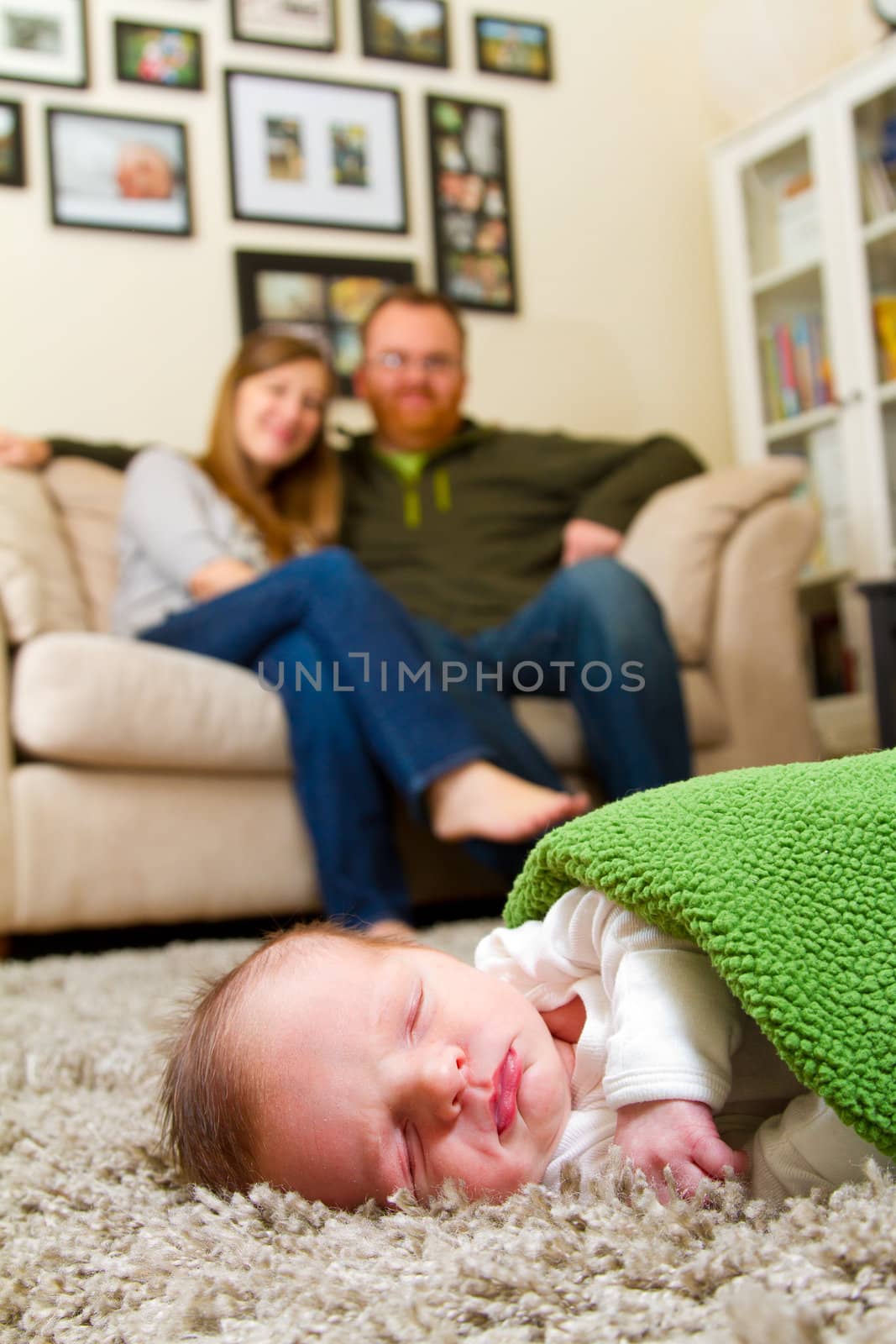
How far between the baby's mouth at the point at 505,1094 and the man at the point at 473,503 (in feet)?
4.21

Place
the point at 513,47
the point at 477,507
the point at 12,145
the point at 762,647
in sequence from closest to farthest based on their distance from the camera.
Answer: the point at 762,647
the point at 477,507
the point at 12,145
the point at 513,47

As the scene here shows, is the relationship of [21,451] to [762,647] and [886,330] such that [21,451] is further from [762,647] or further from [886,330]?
[886,330]

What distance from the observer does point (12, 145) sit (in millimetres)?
2623

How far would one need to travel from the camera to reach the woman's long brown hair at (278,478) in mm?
2123

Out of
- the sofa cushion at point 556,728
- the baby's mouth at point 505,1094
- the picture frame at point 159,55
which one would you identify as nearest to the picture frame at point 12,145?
the picture frame at point 159,55

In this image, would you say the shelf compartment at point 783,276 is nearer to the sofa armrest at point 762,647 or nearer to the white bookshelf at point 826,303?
the white bookshelf at point 826,303

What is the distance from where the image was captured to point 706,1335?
0.36 m

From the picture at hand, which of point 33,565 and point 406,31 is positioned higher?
point 406,31

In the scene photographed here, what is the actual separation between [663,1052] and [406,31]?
10.1 feet

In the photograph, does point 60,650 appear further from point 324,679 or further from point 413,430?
point 413,430

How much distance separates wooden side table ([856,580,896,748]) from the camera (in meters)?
2.29

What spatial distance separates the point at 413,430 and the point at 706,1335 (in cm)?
219

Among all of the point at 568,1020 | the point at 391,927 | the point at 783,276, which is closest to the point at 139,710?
the point at 391,927

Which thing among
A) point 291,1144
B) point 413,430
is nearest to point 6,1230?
point 291,1144
